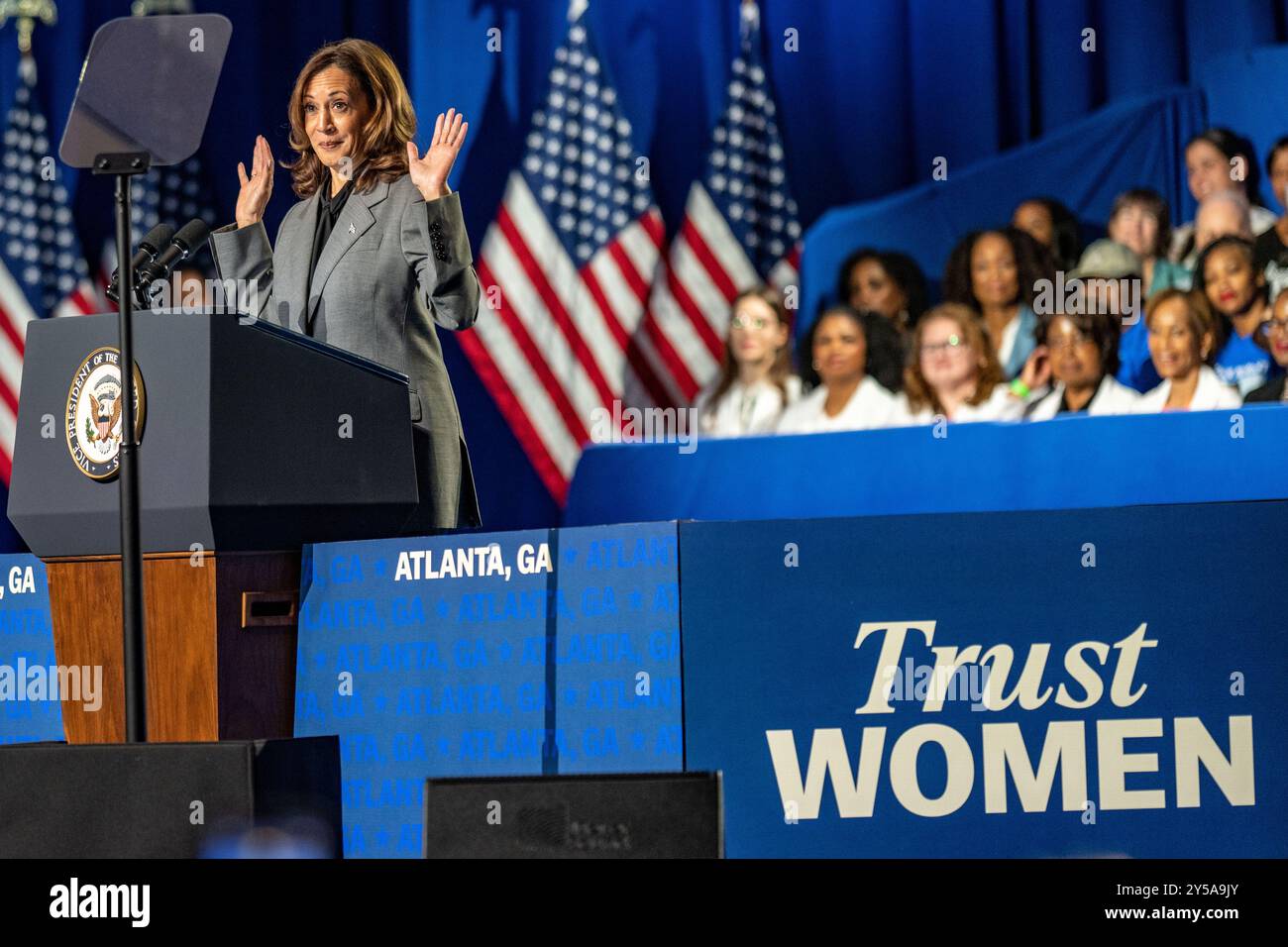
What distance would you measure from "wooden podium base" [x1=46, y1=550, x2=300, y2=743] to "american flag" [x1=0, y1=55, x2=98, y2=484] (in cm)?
444

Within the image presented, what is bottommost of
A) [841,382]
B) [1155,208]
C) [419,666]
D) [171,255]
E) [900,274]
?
[419,666]

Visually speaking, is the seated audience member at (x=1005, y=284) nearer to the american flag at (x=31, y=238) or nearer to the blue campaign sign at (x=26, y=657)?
the american flag at (x=31, y=238)

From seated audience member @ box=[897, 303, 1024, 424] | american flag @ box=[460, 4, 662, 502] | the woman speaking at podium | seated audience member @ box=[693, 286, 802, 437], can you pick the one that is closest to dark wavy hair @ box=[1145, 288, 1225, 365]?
seated audience member @ box=[897, 303, 1024, 424]

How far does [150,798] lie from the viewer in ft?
4.71

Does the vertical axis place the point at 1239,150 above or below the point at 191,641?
above

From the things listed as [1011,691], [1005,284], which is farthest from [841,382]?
[1011,691]

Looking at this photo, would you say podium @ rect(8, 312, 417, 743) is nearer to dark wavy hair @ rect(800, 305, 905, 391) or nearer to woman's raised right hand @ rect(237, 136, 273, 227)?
woman's raised right hand @ rect(237, 136, 273, 227)

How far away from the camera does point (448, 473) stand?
2453 mm

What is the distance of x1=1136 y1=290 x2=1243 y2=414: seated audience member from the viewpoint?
489 cm

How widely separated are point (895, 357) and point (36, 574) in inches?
149

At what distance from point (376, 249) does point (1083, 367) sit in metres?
3.18

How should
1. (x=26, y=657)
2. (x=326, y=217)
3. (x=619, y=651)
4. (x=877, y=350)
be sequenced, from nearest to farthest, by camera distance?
(x=619, y=651) → (x=26, y=657) → (x=326, y=217) → (x=877, y=350)

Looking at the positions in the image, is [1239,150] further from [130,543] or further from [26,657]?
[130,543]
